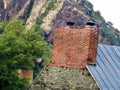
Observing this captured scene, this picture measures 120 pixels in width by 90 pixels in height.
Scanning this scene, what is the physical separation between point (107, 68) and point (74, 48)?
85.0 inches

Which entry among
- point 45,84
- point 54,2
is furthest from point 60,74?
point 54,2

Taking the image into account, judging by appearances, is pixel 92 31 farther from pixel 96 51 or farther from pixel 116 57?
pixel 116 57

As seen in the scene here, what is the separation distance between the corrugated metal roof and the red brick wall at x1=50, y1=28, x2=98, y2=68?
662 mm

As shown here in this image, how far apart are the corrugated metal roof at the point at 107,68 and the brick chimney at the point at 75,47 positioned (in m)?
0.64

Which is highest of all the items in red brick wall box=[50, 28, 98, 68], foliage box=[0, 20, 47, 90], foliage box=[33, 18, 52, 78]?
red brick wall box=[50, 28, 98, 68]

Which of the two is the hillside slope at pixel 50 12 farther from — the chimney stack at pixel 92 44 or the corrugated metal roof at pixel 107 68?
the chimney stack at pixel 92 44

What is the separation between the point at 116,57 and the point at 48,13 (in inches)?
3428

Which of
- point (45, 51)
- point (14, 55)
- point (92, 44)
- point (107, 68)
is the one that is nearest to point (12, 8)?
point (45, 51)

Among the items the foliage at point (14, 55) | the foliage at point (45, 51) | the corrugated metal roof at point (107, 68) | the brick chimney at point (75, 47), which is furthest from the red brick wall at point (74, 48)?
the foliage at point (45, 51)

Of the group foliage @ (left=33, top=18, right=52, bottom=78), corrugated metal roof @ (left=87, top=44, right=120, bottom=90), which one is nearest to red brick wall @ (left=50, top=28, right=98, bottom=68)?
corrugated metal roof @ (left=87, top=44, right=120, bottom=90)

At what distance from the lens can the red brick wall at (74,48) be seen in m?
23.2

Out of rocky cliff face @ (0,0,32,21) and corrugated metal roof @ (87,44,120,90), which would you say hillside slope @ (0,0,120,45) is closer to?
rocky cliff face @ (0,0,32,21)

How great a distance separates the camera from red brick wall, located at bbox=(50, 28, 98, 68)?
2325 cm

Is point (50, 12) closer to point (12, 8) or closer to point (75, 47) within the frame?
point (12, 8)
